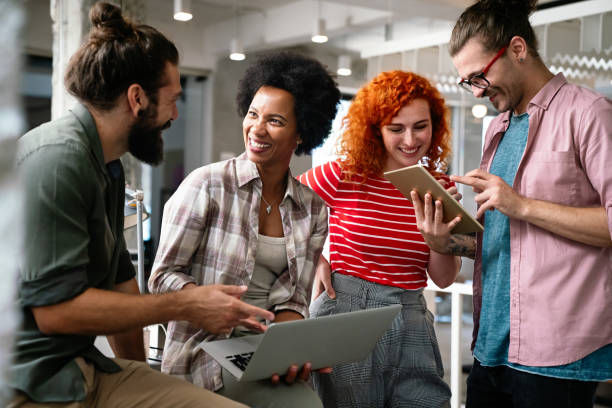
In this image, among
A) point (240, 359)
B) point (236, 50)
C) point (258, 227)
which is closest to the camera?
point (240, 359)

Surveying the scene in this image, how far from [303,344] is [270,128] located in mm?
635

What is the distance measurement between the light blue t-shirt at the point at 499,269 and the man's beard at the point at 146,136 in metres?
0.86

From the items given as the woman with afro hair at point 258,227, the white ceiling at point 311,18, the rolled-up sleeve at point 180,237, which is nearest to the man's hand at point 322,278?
the woman with afro hair at point 258,227

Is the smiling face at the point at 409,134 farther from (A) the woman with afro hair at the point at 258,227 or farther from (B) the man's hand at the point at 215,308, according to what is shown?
(B) the man's hand at the point at 215,308

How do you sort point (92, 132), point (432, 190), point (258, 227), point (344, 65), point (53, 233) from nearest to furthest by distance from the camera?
point (53, 233) < point (92, 132) < point (432, 190) < point (258, 227) < point (344, 65)

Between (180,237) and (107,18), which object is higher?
(107,18)

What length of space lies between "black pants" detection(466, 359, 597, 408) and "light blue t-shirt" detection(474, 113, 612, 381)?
3 centimetres

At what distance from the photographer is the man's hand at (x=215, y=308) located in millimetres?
1213

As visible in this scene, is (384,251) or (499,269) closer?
(499,269)

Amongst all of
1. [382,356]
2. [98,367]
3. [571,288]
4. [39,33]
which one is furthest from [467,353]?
[39,33]

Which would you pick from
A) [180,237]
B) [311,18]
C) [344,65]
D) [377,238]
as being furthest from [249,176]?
[344,65]

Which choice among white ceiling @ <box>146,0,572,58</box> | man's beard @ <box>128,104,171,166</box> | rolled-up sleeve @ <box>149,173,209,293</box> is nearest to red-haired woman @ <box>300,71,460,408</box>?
rolled-up sleeve @ <box>149,173,209,293</box>

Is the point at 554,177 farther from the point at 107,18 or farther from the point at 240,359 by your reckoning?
the point at 107,18

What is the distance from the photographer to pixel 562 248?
4.45ft
